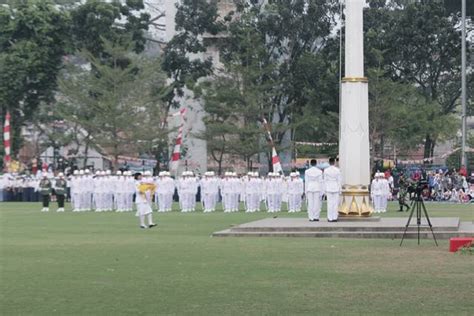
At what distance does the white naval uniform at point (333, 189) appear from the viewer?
27672 mm

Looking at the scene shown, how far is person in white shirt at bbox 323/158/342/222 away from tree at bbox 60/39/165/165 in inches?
1161

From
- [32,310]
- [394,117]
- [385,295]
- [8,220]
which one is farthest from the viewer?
[394,117]

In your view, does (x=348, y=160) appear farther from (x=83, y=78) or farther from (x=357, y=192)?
(x=83, y=78)

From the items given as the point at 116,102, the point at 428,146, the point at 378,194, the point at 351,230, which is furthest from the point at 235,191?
the point at 428,146

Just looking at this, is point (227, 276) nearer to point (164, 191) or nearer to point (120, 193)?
point (164, 191)

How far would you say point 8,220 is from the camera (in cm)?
3347

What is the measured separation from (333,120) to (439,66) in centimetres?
840

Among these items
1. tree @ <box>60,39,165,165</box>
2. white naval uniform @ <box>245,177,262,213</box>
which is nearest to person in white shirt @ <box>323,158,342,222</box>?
white naval uniform @ <box>245,177,262,213</box>

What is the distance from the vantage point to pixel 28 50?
58.2m

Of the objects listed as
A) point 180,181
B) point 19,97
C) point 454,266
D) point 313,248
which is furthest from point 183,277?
point 19,97

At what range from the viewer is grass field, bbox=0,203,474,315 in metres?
12.4

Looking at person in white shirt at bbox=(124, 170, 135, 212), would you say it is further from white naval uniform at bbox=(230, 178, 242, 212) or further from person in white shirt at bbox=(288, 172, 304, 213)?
person in white shirt at bbox=(288, 172, 304, 213)

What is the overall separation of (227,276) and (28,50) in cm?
4492

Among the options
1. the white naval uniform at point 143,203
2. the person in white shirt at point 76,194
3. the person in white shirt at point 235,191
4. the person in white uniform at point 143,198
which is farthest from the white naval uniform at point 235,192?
the white naval uniform at point 143,203
